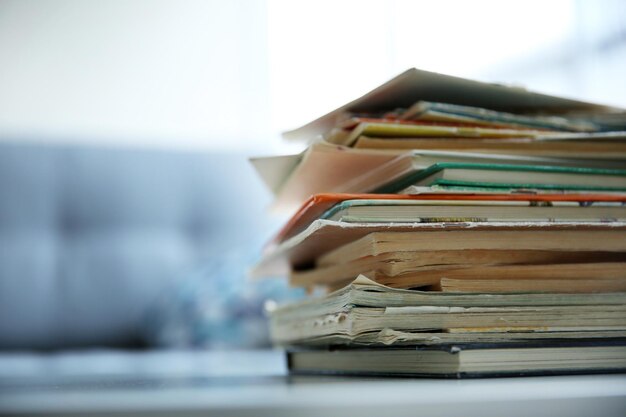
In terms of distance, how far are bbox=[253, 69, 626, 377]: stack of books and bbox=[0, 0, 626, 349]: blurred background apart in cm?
116

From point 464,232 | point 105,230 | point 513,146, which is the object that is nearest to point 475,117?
point 513,146

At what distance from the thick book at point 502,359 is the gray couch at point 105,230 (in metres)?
1.55

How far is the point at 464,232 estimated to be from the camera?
0.67 m

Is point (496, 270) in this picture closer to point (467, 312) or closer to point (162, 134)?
point (467, 312)

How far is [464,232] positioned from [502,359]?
0.11m

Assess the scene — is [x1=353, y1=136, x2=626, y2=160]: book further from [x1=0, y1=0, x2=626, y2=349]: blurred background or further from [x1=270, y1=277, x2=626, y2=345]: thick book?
[x1=0, y1=0, x2=626, y2=349]: blurred background

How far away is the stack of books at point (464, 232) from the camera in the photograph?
2.10 feet

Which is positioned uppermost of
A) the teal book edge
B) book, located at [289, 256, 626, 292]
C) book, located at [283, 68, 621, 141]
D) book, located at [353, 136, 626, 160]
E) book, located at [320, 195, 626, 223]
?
Result: book, located at [283, 68, 621, 141]

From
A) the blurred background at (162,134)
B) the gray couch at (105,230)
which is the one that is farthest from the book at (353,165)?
the gray couch at (105,230)

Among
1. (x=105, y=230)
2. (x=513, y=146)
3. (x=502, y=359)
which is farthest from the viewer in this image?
(x=105, y=230)

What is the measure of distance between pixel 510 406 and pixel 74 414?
0.22 metres

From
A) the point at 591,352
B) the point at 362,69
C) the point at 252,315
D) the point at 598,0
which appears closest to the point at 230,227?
the point at 252,315

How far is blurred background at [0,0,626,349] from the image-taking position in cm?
200

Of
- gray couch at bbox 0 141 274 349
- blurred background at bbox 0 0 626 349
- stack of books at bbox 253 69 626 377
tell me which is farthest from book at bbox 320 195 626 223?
gray couch at bbox 0 141 274 349
